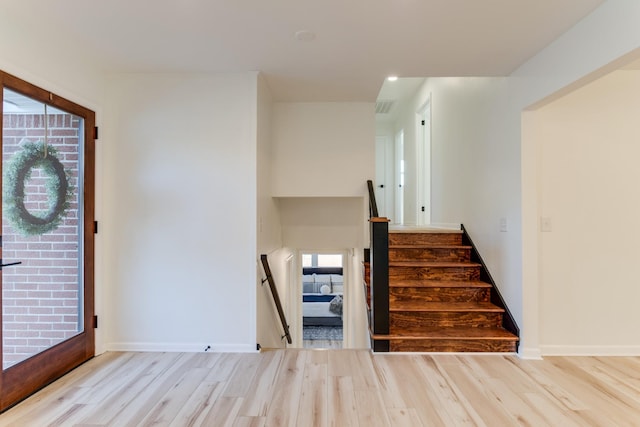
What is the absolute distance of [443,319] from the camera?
3070 mm

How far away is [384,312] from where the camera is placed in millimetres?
2871

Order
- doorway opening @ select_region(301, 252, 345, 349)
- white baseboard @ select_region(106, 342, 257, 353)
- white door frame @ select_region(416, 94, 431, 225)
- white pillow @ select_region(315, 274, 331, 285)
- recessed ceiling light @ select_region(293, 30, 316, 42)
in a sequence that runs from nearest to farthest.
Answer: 1. recessed ceiling light @ select_region(293, 30, 316, 42)
2. white baseboard @ select_region(106, 342, 257, 353)
3. white door frame @ select_region(416, 94, 431, 225)
4. doorway opening @ select_region(301, 252, 345, 349)
5. white pillow @ select_region(315, 274, 331, 285)

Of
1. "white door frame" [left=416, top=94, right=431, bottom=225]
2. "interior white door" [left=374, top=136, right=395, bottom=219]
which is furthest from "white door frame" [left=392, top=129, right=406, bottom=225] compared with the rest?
"white door frame" [left=416, top=94, right=431, bottom=225]

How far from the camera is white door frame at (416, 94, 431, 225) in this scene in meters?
5.45

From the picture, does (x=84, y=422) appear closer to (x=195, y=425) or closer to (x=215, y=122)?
(x=195, y=425)

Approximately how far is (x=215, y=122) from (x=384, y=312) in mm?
2201

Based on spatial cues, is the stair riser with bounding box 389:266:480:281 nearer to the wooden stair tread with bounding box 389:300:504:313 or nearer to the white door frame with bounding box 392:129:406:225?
the wooden stair tread with bounding box 389:300:504:313

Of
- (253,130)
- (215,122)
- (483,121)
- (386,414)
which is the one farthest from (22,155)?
(483,121)

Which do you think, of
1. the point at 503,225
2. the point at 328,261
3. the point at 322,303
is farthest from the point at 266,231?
the point at 328,261

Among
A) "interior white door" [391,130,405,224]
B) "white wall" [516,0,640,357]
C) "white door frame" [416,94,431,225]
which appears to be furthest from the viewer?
"interior white door" [391,130,405,224]

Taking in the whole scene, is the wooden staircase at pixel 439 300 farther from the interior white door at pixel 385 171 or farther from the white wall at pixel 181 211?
the interior white door at pixel 385 171

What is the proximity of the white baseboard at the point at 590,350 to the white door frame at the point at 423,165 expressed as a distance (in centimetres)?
274

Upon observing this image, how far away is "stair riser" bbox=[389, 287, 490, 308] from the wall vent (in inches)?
158

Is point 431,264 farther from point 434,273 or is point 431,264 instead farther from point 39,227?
point 39,227
